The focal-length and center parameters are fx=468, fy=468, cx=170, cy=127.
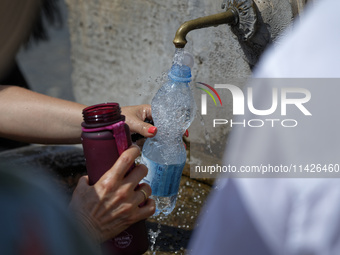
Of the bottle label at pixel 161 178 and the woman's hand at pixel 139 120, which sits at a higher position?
the woman's hand at pixel 139 120

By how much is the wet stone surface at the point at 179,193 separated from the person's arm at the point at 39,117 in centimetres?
35

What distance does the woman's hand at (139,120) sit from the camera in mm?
1632

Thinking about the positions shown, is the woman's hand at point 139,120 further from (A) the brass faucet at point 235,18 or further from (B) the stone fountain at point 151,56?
(B) the stone fountain at point 151,56

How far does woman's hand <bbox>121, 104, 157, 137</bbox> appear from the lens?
1.63 m

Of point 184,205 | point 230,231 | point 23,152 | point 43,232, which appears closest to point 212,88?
point 184,205

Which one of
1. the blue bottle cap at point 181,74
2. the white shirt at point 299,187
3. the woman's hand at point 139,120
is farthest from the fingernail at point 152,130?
the white shirt at point 299,187

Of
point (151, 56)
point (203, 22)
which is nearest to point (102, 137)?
point (203, 22)

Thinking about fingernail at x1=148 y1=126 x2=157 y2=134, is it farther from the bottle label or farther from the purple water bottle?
the purple water bottle

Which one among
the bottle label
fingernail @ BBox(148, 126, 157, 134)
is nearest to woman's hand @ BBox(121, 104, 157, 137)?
fingernail @ BBox(148, 126, 157, 134)

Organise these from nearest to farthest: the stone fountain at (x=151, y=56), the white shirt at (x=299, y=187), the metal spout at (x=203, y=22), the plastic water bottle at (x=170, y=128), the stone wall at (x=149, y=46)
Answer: the white shirt at (x=299, y=187) < the plastic water bottle at (x=170, y=128) < the metal spout at (x=203, y=22) < the stone fountain at (x=151, y=56) < the stone wall at (x=149, y=46)

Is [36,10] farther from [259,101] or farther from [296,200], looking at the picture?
[259,101]

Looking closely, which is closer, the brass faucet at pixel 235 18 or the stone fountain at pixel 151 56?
the brass faucet at pixel 235 18

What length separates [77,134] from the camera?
188 centimetres

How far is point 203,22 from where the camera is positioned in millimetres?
1899
